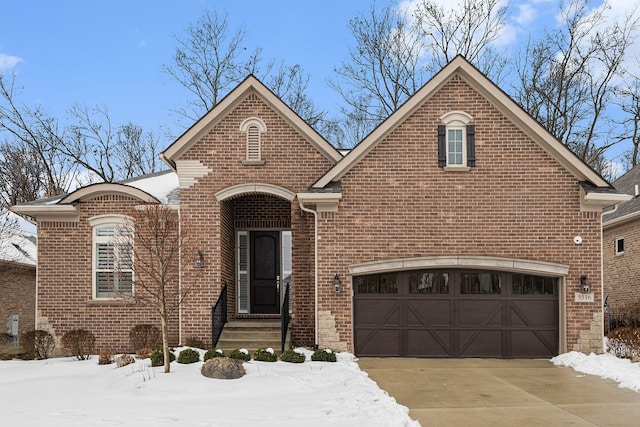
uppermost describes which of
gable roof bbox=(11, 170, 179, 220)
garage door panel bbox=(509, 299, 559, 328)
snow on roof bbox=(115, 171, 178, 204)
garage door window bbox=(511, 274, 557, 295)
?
snow on roof bbox=(115, 171, 178, 204)

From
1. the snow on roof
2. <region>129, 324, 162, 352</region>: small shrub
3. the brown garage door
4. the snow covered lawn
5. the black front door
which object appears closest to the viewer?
the snow covered lawn

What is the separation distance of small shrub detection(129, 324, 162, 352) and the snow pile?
30.9 feet

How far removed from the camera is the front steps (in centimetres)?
1410

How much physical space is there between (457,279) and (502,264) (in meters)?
1.09

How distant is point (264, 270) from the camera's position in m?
16.7

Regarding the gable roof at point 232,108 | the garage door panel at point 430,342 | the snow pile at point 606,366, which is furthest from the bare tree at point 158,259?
the snow pile at point 606,366

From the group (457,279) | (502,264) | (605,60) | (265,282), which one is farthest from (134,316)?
(605,60)

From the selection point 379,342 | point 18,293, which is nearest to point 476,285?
point 379,342

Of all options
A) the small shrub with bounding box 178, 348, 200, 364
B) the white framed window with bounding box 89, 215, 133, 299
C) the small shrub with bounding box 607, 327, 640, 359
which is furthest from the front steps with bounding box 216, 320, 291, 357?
the small shrub with bounding box 607, 327, 640, 359

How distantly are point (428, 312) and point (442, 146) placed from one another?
155 inches

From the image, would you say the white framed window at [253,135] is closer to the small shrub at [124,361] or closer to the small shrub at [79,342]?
the small shrub at [124,361]

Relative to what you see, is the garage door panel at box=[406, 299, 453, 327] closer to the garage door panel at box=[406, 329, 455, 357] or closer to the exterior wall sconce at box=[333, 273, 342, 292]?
the garage door panel at box=[406, 329, 455, 357]

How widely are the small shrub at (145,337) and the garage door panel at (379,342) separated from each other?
494cm

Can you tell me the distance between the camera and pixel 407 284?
1384 cm
